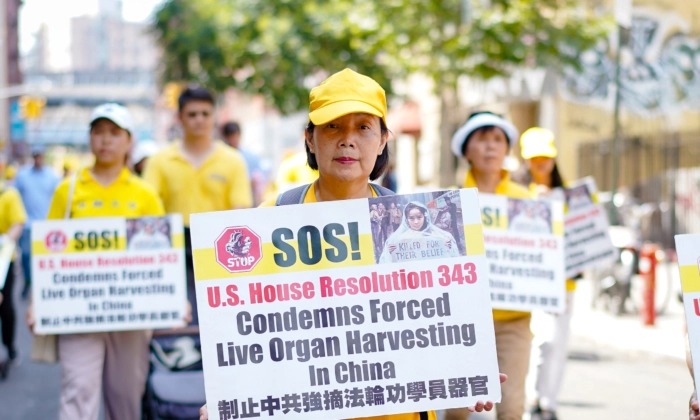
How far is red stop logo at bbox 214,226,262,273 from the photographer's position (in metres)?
3.59

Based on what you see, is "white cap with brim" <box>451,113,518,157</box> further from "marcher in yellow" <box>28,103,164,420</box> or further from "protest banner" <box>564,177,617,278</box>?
"protest banner" <box>564,177,617,278</box>

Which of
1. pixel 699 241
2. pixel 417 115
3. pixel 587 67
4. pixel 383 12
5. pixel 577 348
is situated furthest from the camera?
pixel 417 115

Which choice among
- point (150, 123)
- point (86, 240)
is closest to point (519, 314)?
point (86, 240)

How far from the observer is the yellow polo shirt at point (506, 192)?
632 cm

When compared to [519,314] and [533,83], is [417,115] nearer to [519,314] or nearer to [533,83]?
[533,83]

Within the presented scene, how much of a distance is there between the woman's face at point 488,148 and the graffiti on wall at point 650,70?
20175 millimetres

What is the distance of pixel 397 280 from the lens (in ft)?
12.0

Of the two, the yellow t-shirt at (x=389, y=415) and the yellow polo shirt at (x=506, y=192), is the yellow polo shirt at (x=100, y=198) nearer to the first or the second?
the yellow polo shirt at (x=506, y=192)

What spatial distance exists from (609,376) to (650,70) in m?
17.7

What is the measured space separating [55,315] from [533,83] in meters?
21.5

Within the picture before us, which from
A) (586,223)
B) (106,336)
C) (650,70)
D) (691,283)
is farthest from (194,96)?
(650,70)

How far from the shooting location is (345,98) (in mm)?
3605


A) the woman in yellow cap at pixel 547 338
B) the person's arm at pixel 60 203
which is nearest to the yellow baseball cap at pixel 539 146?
the woman in yellow cap at pixel 547 338

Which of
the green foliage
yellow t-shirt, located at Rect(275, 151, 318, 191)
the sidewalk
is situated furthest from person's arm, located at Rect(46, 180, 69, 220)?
the green foliage
